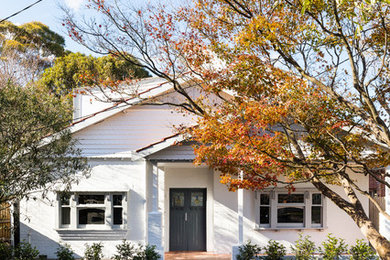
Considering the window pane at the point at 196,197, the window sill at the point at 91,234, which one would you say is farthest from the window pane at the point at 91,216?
the window pane at the point at 196,197

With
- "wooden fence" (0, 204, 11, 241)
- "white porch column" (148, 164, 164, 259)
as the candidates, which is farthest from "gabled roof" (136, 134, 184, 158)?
"wooden fence" (0, 204, 11, 241)

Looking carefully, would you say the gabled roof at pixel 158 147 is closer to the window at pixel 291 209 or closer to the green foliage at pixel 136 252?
the green foliage at pixel 136 252

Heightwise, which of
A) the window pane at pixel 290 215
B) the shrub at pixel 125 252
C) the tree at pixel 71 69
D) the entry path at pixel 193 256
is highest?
the tree at pixel 71 69

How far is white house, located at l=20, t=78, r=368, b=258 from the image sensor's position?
14.9 metres

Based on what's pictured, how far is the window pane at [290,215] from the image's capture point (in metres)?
16.2

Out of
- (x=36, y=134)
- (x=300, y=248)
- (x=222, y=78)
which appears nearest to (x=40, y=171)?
(x=36, y=134)

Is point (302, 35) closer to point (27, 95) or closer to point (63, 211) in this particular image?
point (27, 95)

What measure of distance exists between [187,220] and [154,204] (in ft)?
11.0

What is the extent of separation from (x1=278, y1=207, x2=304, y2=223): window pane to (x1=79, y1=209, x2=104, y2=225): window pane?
6471 millimetres

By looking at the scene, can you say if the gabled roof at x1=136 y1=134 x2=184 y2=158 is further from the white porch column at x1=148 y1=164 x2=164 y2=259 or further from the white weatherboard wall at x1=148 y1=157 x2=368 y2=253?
the white weatherboard wall at x1=148 y1=157 x2=368 y2=253

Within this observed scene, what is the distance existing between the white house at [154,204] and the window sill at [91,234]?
34 millimetres

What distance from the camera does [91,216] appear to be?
597 inches

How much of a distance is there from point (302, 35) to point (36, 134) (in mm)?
6471

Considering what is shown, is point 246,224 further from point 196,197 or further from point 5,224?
point 5,224
